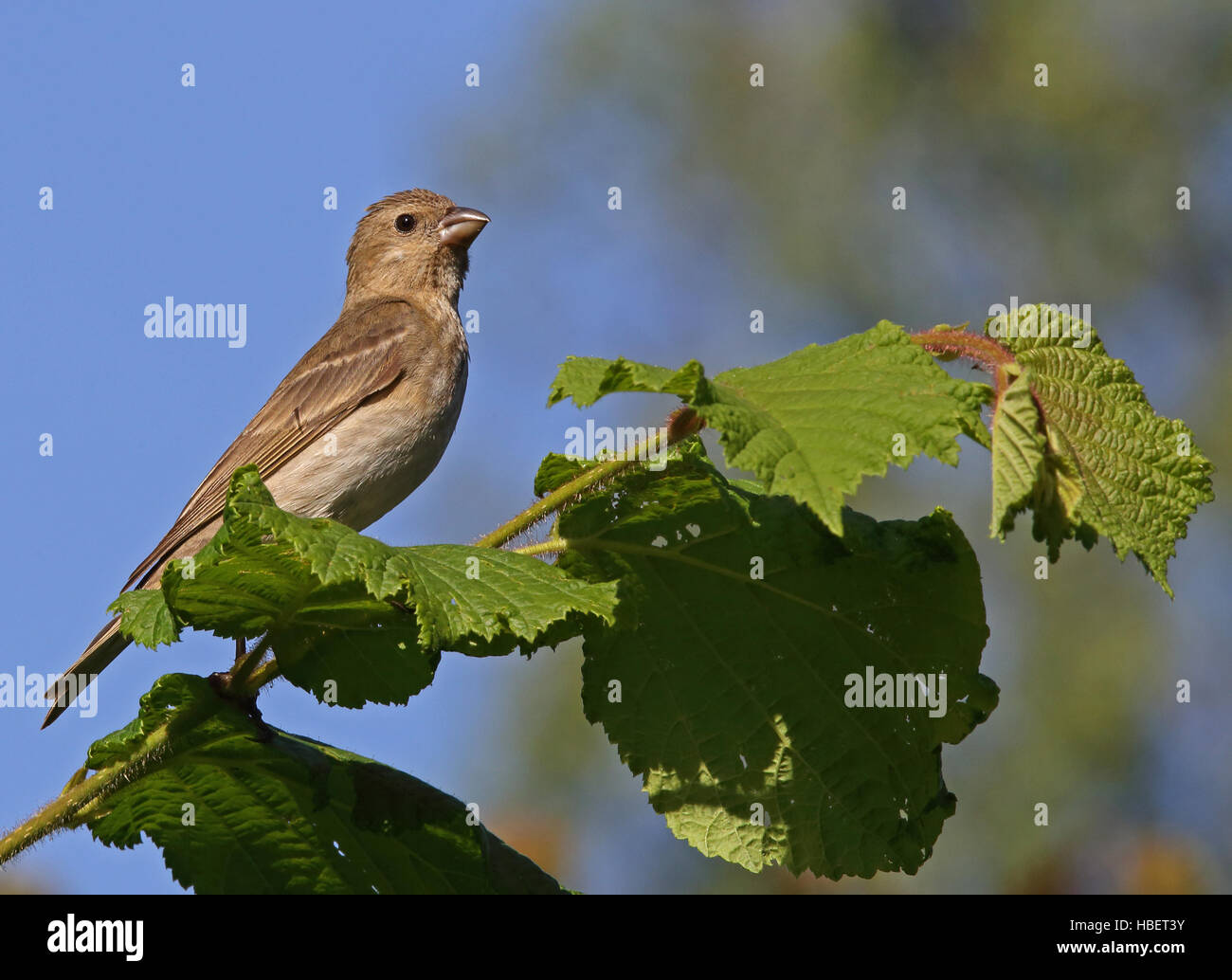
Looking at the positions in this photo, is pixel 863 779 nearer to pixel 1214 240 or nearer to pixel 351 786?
pixel 351 786

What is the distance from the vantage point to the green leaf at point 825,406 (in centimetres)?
220

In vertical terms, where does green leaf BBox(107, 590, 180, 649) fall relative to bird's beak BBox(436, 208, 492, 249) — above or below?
below

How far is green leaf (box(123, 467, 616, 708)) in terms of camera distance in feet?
8.25

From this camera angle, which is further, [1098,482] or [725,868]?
[725,868]

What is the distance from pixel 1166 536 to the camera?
2.50 meters

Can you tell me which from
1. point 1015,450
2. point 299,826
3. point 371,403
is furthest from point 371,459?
point 1015,450

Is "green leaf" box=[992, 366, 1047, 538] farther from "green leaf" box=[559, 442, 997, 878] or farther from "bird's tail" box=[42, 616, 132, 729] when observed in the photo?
"bird's tail" box=[42, 616, 132, 729]

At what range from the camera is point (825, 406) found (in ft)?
7.75

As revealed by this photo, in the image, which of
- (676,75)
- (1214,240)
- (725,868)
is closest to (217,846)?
(725,868)

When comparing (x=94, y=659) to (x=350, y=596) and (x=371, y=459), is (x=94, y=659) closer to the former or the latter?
(x=371, y=459)

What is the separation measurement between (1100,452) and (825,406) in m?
0.55

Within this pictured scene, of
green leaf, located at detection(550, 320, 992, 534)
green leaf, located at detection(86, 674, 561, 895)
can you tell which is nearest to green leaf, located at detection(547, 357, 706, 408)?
green leaf, located at detection(550, 320, 992, 534)

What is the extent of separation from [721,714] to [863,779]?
0.35 meters

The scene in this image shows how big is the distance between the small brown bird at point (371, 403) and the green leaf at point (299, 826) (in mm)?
1654
